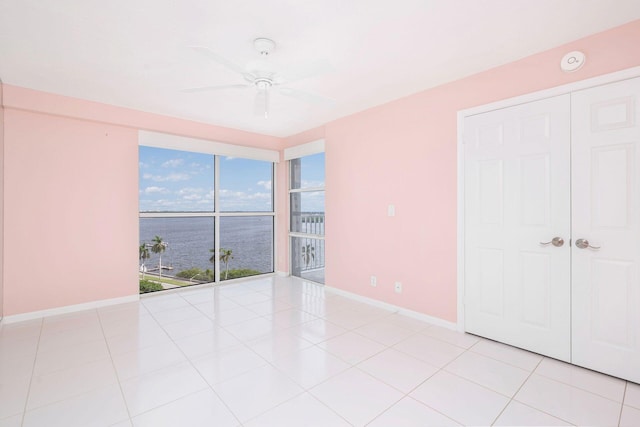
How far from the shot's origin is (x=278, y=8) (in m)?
1.89

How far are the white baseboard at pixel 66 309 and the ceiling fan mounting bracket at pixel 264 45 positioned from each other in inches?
137

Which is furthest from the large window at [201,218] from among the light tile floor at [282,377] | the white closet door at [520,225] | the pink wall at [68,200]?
the white closet door at [520,225]

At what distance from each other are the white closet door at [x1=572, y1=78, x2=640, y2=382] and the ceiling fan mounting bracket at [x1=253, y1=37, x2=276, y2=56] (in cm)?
233

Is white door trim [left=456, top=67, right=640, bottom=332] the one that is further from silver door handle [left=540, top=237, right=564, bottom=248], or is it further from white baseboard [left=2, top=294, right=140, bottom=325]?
white baseboard [left=2, top=294, right=140, bottom=325]

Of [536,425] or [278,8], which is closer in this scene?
[536,425]

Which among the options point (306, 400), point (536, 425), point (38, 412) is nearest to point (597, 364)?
point (536, 425)

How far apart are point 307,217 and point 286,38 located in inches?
125

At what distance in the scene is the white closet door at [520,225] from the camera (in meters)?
2.31

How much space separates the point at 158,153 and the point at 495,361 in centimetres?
471

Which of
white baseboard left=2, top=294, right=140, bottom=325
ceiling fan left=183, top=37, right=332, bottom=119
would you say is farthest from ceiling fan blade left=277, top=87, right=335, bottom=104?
white baseboard left=2, top=294, right=140, bottom=325

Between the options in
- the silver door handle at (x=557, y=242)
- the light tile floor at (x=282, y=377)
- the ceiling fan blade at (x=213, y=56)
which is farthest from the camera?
the silver door handle at (x=557, y=242)

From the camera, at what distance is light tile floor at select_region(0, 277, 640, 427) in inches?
68.0

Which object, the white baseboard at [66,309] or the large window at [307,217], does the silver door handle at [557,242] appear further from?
the white baseboard at [66,309]

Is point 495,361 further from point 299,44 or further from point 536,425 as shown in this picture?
point 299,44
